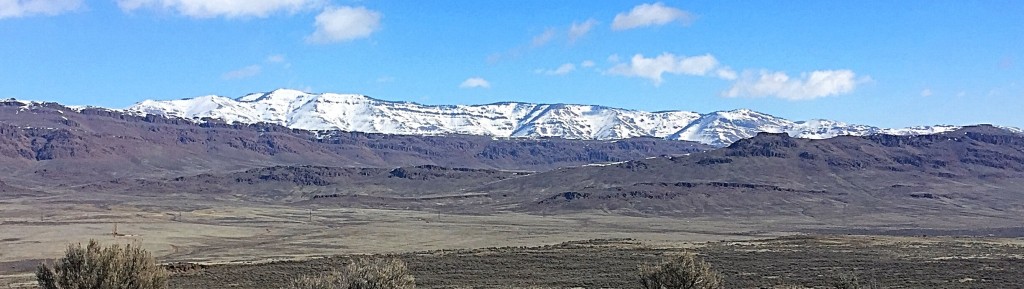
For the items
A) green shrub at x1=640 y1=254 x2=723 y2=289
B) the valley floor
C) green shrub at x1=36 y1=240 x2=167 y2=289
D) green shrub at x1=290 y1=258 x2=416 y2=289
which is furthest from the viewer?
the valley floor

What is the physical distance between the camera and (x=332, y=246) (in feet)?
306

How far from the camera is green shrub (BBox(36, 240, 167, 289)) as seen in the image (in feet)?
77.7

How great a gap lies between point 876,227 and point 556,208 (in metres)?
57.8

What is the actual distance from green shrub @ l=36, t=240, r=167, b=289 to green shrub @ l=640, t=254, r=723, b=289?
14.6m

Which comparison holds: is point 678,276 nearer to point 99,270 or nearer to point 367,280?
point 367,280

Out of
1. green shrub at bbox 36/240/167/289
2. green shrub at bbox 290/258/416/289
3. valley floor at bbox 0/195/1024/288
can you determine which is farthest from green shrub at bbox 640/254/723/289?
valley floor at bbox 0/195/1024/288

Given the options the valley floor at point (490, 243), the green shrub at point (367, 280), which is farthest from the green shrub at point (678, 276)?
the valley floor at point (490, 243)

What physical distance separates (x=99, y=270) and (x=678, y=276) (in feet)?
54.0

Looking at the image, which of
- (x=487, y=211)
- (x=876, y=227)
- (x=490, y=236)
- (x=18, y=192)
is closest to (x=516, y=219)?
(x=487, y=211)

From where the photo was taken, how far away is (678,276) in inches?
1163

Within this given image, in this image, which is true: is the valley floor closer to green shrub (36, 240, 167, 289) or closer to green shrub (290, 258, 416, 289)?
green shrub (36, 240, 167, 289)

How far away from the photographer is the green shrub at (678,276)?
29453 millimetres

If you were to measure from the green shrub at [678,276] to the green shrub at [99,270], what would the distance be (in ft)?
47.8

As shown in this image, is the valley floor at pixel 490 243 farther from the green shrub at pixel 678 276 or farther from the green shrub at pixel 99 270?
the green shrub at pixel 678 276
